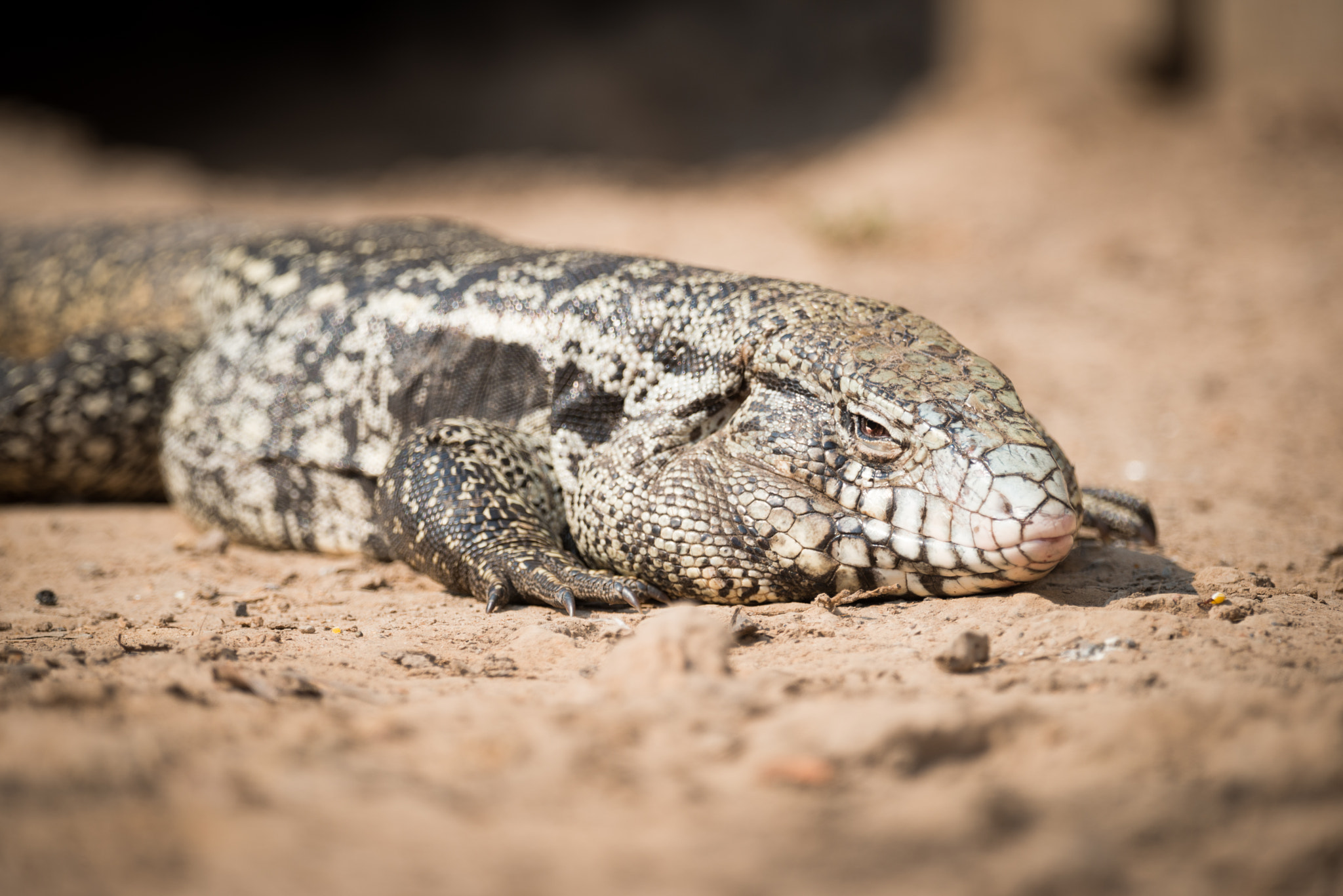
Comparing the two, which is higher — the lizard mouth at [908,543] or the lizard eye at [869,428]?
the lizard eye at [869,428]

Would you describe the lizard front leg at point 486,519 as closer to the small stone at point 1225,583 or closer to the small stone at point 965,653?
the small stone at point 965,653

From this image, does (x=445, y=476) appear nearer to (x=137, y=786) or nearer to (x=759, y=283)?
(x=759, y=283)

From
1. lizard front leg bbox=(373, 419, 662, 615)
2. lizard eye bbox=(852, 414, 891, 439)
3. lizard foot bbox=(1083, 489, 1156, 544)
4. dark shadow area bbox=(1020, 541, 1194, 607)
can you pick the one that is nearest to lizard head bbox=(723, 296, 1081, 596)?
lizard eye bbox=(852, 414, 891, 439)

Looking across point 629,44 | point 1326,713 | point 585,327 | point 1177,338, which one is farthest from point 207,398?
point 629,44

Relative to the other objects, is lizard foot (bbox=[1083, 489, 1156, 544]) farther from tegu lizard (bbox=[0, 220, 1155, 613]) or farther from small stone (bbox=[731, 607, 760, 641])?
small stone (bbox=[731, 607, 760, 641])

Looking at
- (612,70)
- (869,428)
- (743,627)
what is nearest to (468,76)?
(612,70)

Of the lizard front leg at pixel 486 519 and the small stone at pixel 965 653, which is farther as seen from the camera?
the lizard front leg at pixel 486 519

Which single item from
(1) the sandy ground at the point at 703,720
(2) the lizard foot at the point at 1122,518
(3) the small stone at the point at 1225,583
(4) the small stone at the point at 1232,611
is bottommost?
(1) the sandy ground at the point at 703,720

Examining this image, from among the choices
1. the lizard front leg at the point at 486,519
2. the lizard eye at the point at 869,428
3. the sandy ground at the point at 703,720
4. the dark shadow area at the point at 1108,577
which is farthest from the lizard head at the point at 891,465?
the lizard front leg at the point at 486,519
